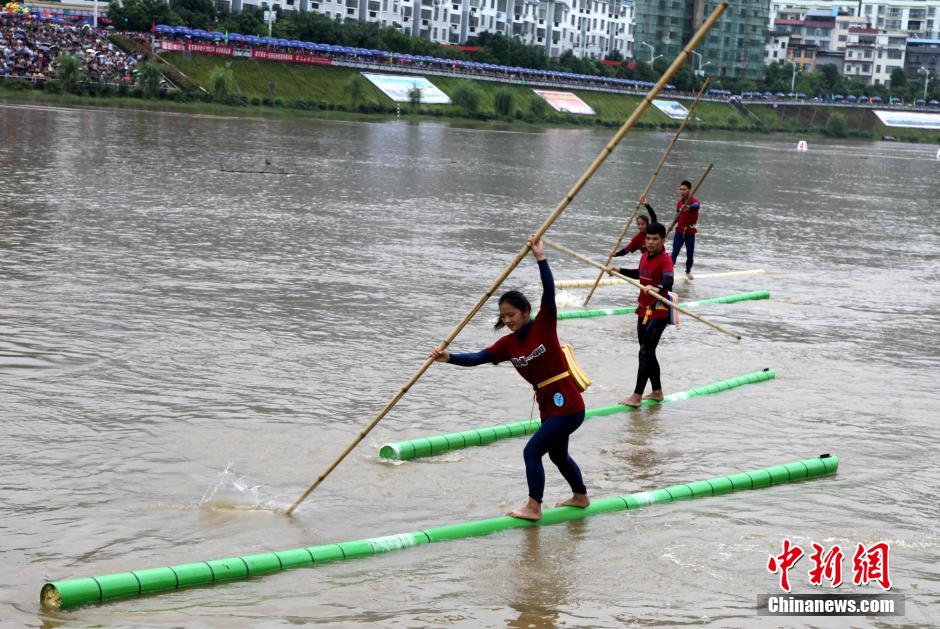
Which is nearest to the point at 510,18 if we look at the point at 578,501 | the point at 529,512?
the point at 578,501

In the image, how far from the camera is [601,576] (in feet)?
24.2

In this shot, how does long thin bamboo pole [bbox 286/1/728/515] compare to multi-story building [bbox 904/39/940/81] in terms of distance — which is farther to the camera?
multi-story building [bbox 904/39/940/81]

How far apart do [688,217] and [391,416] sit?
401 inches

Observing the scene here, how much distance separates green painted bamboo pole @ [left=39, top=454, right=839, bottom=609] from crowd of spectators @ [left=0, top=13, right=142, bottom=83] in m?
58.0

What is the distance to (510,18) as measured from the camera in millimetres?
133000

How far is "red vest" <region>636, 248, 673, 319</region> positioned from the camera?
1130cm

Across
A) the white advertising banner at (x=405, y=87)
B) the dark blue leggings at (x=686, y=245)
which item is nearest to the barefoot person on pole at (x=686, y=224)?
the dark blue leggings at (x=686, y=245)

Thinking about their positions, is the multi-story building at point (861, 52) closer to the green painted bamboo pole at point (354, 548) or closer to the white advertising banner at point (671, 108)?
the white advertising banner at point (671, 108)

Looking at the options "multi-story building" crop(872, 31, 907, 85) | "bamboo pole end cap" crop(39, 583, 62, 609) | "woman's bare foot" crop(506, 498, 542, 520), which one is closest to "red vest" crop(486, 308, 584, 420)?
"woman's bare foot" crop(506, 498, 542, 520)

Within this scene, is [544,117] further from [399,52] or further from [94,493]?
[94,493]

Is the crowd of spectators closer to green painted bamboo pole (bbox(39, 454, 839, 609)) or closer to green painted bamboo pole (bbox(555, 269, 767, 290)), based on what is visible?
green painted bamboo pole (bbox(555, 269, 767, 290))

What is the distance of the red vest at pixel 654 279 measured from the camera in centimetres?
1130

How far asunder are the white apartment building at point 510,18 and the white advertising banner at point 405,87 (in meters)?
20.6

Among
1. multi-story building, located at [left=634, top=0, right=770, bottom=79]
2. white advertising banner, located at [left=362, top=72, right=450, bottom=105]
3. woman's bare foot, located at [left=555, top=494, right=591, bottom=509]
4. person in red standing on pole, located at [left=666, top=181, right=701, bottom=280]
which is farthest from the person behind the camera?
multi-story building, located at [left=634, top=0, right=770, bottom=79]
